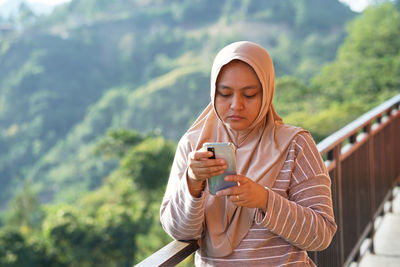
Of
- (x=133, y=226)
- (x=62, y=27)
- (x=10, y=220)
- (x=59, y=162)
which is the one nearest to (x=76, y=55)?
(x=62, y=27)

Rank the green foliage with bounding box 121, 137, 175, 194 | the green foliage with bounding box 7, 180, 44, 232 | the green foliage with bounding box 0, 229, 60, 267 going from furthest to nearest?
the green foliage with bounding box 7, 180, 44, 232 < the green foliage with bounding box 121, 137, 175, 194 < the green foliage with bounding box 0, 229, 60, 267

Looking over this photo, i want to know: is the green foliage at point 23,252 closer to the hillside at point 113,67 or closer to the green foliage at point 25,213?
the green foliage at point 25,213

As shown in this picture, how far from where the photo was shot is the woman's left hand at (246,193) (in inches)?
35.9

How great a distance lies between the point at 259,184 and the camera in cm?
96

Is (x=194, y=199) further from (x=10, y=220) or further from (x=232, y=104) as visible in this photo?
(x=10, y=220)

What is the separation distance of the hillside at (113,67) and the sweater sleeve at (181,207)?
1661 inches

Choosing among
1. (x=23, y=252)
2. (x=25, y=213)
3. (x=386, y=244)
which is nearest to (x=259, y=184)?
(x=386, y=244)

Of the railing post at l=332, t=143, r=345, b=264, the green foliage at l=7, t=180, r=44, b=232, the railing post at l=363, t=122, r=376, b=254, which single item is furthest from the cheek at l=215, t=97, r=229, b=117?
the green foliage at l=7, t=180, r=44, b=232

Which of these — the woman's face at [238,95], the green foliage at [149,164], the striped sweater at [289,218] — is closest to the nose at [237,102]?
the woman's face at [238,95]

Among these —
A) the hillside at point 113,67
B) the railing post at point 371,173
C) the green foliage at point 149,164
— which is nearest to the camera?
the railing post at point 371,173

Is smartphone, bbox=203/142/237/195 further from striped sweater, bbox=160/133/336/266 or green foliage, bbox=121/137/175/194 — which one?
green foliage, bbox=121/137/175/194

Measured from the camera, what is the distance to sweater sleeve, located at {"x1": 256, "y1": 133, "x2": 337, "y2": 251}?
3.17ft

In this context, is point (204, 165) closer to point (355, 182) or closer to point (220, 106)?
point (220, 106)

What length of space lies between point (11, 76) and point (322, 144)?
54001mm
